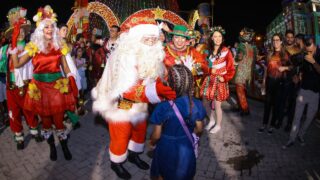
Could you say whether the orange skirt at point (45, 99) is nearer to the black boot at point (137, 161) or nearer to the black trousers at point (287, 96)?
the black boot at point (137, 161)

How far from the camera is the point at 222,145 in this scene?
4.94m

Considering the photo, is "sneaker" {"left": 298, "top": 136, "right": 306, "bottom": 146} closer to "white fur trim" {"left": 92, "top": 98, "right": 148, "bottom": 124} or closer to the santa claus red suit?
the santa claus red suit

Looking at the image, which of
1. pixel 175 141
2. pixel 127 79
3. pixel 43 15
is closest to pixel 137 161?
pixel 127 79

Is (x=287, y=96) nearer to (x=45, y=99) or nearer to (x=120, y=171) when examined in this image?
(x=120, y=171)

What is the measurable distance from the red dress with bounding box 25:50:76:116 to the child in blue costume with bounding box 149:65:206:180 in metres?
2.02

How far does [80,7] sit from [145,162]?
28.9ft

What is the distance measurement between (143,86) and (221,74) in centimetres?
288

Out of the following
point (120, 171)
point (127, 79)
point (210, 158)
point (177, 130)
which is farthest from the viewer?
point (210, 158)

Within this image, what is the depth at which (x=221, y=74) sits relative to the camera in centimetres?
525

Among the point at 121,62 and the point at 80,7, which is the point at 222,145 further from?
the point at 80,7

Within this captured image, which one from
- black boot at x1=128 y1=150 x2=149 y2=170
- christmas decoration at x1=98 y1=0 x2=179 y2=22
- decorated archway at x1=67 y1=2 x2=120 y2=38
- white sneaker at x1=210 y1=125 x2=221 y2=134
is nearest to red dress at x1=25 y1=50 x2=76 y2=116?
black boot at x1=128 y1=150 x2=149 y2=170

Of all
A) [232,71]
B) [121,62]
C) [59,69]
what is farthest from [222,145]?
[59,69]

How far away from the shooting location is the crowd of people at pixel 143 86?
2.53 metres

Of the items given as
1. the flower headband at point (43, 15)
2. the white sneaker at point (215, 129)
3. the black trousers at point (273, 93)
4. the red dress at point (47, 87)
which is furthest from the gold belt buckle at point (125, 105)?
the black trousers at point (273, 93)
